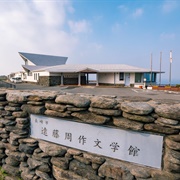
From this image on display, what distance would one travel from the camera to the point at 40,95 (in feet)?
8.79

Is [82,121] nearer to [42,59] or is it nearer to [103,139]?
[103,139]

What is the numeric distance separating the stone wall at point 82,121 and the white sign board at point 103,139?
0.09 metres

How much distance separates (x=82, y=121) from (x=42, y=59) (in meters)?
27.3

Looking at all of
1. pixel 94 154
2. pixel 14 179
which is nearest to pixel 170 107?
pixel 94 154

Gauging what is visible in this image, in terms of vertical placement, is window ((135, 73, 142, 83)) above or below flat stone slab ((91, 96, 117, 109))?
above

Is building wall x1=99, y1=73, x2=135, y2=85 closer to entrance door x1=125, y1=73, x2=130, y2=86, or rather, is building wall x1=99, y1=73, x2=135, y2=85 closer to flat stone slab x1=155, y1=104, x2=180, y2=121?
entrance door x1=125, y1=73, x2=130, y2=86

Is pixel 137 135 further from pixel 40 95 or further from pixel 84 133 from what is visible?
pixel 40 95

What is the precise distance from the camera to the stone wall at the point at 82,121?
1858mm

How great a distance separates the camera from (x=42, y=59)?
27.4 m

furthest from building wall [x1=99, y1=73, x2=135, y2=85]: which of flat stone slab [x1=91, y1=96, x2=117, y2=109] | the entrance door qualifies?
flat stone slab [x1=91, y1=96, x2=117, y2=109]

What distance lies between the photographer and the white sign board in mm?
2006

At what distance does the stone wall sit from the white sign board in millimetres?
86

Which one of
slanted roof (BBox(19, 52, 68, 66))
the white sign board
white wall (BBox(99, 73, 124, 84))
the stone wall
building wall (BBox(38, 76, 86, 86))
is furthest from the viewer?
slanted roof (BBox(19, 52, 68, 66))

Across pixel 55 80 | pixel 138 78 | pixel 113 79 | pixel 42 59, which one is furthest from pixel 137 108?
pixel 42 59
